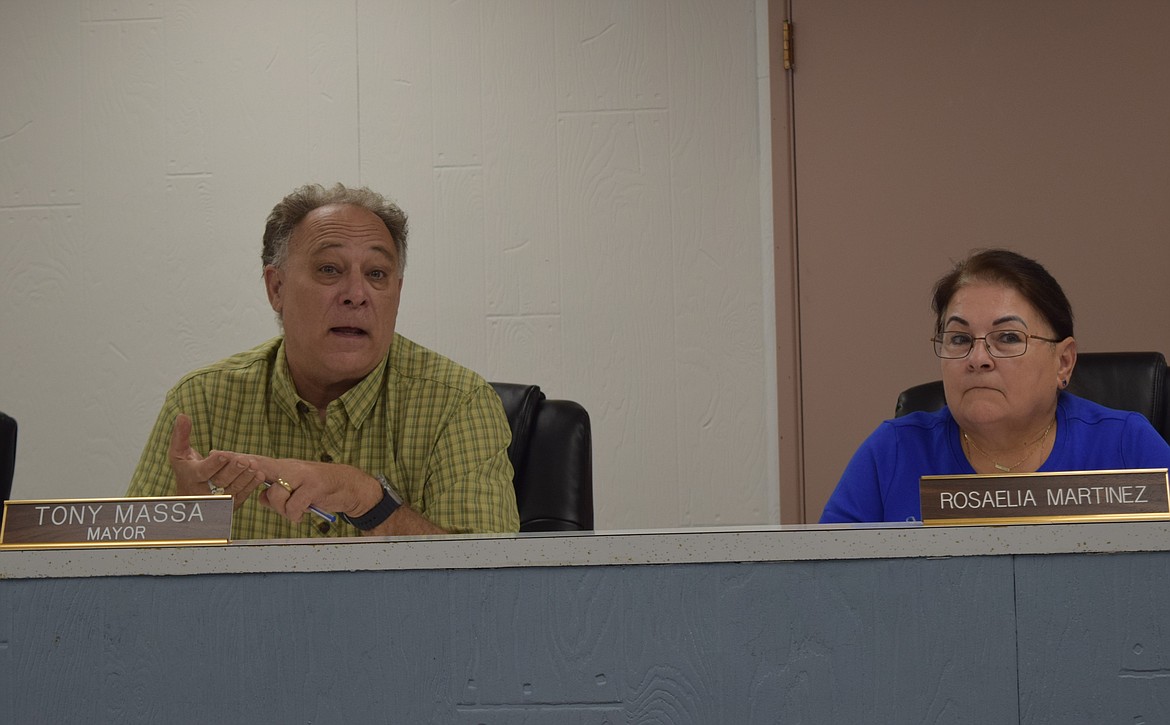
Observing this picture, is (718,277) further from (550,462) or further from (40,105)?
(40,105)

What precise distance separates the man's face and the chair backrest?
3.59 ft

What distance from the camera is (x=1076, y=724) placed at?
0.85 m

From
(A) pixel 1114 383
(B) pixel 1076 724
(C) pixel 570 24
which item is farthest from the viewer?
(C) pixel 570 24

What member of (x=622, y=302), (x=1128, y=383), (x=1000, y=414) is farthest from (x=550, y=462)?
(x=622, y=302)

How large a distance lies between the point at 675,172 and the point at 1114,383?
4.04ft

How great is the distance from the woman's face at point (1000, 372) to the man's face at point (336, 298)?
84cm

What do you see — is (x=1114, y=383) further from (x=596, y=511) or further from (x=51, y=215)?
(x=51, y=215)

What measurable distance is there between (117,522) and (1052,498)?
783 mm

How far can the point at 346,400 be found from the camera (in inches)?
66.2

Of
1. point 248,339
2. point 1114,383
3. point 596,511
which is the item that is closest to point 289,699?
point 1114,383

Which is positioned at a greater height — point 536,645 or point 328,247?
point 328,247

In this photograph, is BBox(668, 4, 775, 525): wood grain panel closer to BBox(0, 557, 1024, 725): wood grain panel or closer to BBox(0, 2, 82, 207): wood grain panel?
BBox(0, 2, 82, 207): wood grain panel

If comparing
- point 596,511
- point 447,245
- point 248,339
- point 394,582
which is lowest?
point 596,511

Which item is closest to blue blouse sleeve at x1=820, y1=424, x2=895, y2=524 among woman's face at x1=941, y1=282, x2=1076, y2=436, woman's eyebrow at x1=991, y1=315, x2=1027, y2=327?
woman's face at x1=941, y1=282, x2=1076, y2=436
